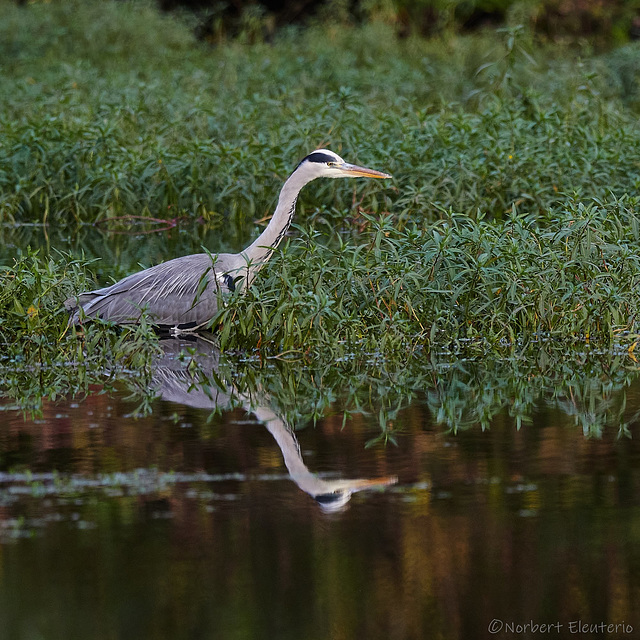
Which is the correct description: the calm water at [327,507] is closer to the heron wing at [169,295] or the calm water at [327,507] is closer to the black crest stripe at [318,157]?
the heron wing at [169,295]

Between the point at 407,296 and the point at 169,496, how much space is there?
3033 millimetres

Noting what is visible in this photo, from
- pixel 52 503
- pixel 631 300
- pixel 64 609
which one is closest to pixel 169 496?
pixel 52 503

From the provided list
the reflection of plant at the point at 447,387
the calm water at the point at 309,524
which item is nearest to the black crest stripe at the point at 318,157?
the reflection of plant at the point at 447,387

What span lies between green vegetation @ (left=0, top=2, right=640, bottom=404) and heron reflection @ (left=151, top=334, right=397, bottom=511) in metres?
0.20

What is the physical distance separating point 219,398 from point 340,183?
17.3 ft

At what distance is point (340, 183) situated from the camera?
12078mm

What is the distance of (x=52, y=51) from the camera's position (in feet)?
68.2

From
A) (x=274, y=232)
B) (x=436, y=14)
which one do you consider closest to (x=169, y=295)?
(x=274, y=232)

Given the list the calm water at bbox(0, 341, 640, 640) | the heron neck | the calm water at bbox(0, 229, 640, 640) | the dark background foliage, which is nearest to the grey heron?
the heron neck

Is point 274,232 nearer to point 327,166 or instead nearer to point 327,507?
point 327,166

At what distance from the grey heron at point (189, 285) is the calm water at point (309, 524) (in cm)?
155

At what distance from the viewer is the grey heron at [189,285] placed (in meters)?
8.38

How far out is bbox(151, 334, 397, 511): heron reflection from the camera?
559 cm

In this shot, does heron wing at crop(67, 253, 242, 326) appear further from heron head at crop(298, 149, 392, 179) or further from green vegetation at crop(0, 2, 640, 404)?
heron head at crop(298, 149, 392, 179)
